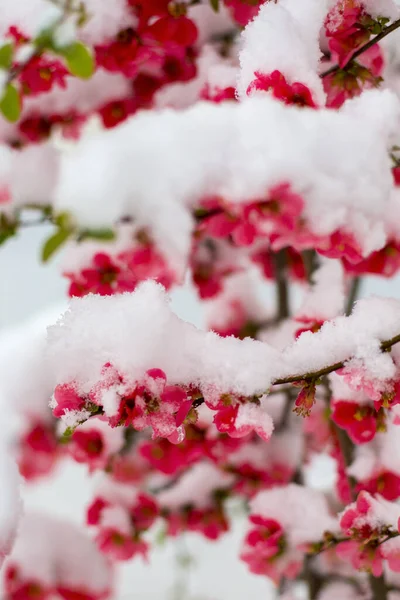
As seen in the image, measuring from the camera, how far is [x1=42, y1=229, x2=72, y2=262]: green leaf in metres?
0.43

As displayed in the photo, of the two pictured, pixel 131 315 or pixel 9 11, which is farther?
pixel 9 11

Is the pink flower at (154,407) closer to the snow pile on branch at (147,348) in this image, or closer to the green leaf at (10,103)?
the snow pile on branch at (147,348)

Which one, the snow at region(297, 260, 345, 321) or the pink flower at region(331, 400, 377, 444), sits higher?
the snow at region(297, 260, 345, 321)

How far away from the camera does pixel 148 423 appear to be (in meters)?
0.47

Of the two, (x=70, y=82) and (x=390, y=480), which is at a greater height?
(x=70, y=82)

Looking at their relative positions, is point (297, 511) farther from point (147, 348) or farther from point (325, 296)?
point (147, 348)

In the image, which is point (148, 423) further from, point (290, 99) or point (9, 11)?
point (9, 11)

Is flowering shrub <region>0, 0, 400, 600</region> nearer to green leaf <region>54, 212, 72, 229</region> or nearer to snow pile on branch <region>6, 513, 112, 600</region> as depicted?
green leaf <region>54, 212, 72, 229</region>

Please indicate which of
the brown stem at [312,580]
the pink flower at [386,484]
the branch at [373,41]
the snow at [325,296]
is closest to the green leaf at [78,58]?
the branch at [373,41]

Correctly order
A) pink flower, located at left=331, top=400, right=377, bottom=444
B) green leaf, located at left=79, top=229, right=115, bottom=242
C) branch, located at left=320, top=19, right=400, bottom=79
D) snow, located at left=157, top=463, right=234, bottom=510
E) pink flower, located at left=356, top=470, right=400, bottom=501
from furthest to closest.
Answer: snow, located at left=157, top=463, right=234, bottom=510 < pink flower, located at left=356, top=470, right=400, bottom=501 < pink flower, located at left=331, top=400, right=377, bottom=444 < branch, located at left=320, top=19, right=400, bottom=79 < green leaf, located at left=79, top=229, right=115, bottom=242

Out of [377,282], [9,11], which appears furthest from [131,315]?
[377,282]

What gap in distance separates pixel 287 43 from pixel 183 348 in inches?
9.1

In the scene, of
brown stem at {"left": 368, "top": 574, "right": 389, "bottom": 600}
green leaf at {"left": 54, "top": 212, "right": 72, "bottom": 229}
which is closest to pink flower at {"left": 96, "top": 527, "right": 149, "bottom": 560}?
brown stem at {"left": 368, "top": 574, "right": 389, "bottom": 600}

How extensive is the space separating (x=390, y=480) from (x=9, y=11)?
626mm
